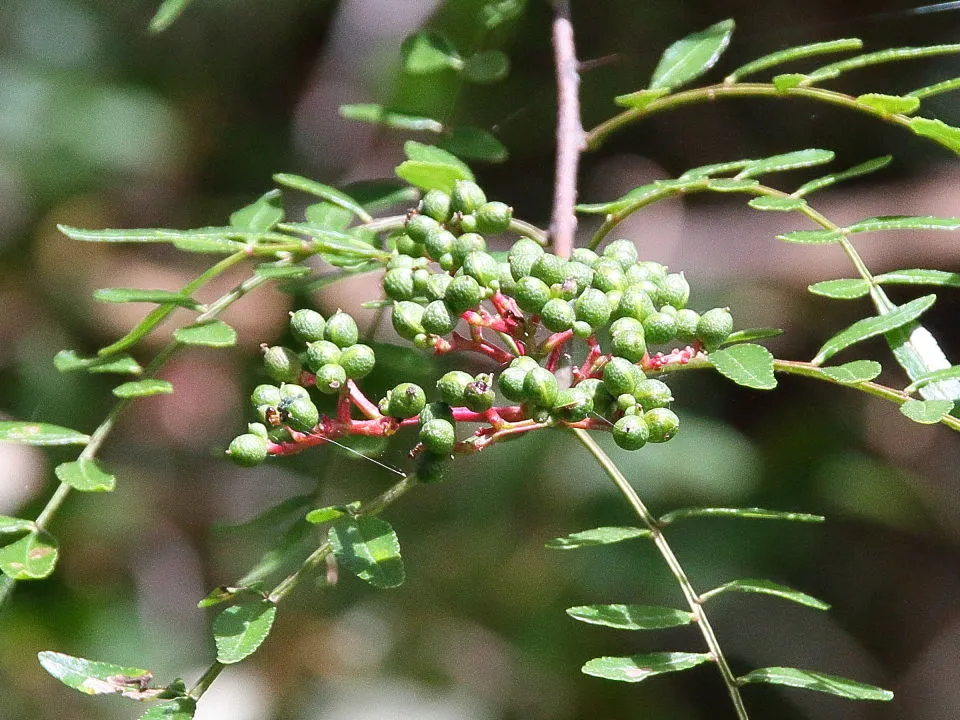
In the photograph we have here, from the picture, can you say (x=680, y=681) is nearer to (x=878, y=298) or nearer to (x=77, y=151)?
(x=878, y=298)

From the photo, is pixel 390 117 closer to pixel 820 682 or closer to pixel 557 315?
pixel 557 315

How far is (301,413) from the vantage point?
112 centimetres

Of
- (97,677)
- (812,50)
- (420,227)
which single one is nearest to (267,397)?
(420,227)

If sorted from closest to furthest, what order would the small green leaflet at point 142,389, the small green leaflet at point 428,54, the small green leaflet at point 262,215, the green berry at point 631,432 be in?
the green berry at point 631,432, the small green leaflet at point 142,389, the small green leaflet at point 262,215, the small green leaflet at point 428,54

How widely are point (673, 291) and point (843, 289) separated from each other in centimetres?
24

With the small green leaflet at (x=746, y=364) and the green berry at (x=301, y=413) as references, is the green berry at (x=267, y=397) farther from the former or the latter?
the small green leaflet at (x=746, y=364)

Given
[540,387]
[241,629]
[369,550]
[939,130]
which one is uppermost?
[939,130]

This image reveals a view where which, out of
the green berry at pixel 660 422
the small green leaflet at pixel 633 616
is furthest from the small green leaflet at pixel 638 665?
the green berry at pixel 660 422

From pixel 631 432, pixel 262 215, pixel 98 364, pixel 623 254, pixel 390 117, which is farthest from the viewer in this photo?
pixel 390 117

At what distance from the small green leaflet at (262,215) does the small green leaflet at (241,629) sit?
560 millimetres

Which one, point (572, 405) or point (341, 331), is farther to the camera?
point (341, 331)

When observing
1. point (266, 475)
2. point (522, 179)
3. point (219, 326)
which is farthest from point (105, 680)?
point (522, 179)

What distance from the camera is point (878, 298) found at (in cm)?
131

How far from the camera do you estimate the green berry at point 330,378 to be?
115 centimetres
